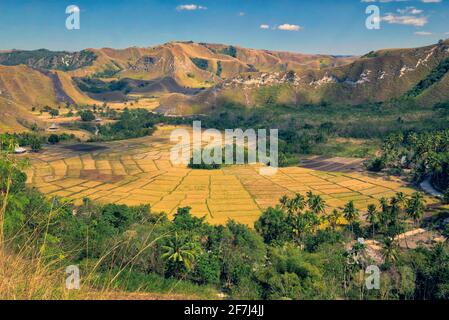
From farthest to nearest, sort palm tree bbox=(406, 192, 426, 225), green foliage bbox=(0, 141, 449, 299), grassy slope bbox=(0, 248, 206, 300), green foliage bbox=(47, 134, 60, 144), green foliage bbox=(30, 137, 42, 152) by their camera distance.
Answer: green foliage bbox=(47, 134, 60, 144), green foliage bbox=(30, 137, 42, 152), palm tree bbox=(406, 192, 426, 225), green foliage bbox=(0, 141, 449, 299), grassy slope bbox=(0, 248, 206, 300)

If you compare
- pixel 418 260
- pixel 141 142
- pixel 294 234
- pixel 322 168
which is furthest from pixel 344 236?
pixel 141 142

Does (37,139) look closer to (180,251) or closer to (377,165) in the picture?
(377,165)

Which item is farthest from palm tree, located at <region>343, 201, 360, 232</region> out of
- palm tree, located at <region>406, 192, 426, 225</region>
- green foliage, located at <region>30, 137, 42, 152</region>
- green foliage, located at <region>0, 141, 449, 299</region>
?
green foliage, located at <region>30, 137, 42, 152</region>

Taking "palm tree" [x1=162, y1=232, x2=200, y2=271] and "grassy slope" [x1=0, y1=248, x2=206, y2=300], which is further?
"palm tree" [x1=162, y1=232, x2=200, y2=271]

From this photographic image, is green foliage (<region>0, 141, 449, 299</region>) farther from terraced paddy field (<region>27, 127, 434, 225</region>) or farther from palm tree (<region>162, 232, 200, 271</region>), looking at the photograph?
terraced paddy field (<region>27, 127, 434, 225</region>)

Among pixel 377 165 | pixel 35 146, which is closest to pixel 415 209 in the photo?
pixel 377 165
